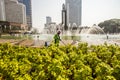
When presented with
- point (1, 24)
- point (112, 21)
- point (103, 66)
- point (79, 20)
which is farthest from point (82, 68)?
point (79, 20)

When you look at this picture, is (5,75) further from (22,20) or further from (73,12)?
(73,12)

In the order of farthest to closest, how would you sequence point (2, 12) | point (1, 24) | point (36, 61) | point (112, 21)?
1. point (2, 12)
2. point (112, 21)
3. point (1, 24)
4. point (36, 61)

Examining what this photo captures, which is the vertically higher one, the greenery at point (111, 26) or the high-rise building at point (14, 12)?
the high-rise building at point (14, 12)

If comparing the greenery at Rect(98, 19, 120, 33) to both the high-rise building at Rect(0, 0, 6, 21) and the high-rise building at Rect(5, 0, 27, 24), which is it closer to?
the high-rise building at Rect(5, 0, 27, 24)

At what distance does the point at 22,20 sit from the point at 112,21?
207 feet

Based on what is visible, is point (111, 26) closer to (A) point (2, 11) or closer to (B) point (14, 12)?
(B) point (14, 12)

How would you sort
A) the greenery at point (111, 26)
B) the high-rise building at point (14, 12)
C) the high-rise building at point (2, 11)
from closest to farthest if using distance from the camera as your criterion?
the greenery at point (111, 26)
the high-rise building at point (2, 11)
the high-rise building at point (14, 12)

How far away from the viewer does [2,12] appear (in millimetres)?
140750

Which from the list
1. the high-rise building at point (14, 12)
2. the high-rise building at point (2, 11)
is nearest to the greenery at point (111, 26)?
the high-rise building at point (14, 12)

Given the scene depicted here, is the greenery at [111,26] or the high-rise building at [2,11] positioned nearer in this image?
the greenery at [111,26]

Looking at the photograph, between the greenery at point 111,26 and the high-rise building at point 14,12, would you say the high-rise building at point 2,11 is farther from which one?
the greenery at point 111,26

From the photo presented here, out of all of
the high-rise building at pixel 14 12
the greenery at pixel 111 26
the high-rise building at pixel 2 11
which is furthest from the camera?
the high-rise building at pixel 14 12

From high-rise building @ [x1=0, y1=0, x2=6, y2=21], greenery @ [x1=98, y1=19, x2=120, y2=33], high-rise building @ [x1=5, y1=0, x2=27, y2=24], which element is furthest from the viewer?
high-rise building @ [x1=5, y1=0, x2=27, y2=24]

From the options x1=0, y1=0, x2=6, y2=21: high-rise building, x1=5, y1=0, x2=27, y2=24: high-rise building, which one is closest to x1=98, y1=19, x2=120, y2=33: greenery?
x1=5, y1=0, x2=27, y2=24: high-rise building
